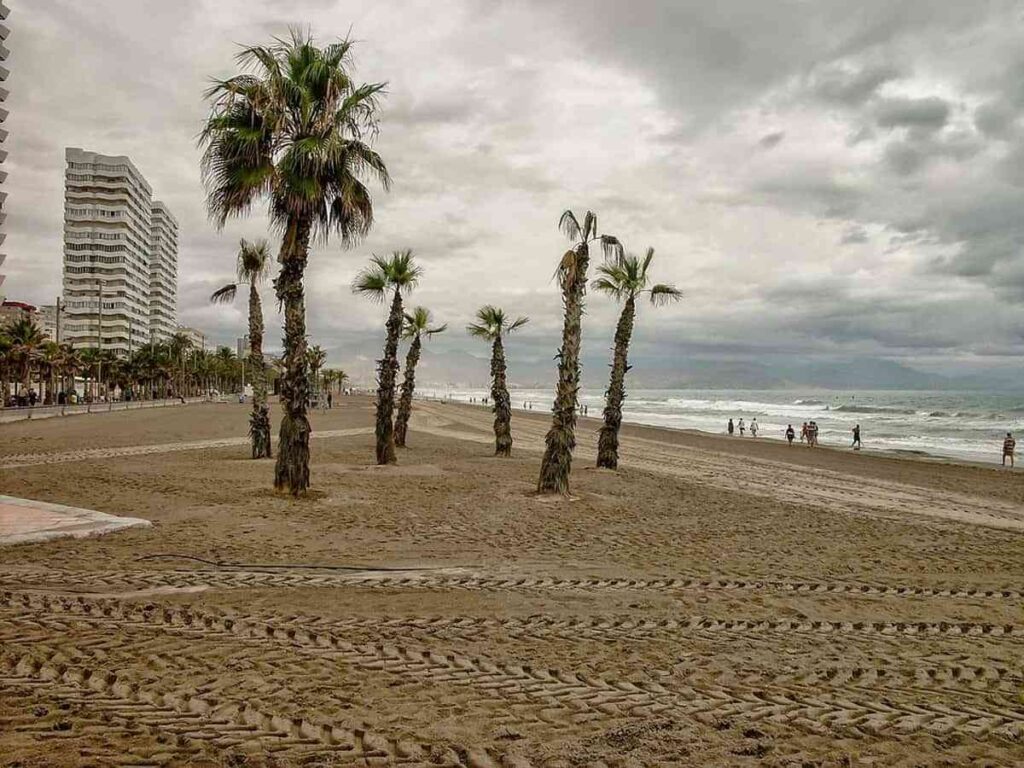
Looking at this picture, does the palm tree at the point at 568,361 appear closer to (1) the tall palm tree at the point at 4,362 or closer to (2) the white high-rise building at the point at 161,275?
(1) the tall palm tree at the point at 4,362

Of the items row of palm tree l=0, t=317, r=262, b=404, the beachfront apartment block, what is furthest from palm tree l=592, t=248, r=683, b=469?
the beachfront apartment block

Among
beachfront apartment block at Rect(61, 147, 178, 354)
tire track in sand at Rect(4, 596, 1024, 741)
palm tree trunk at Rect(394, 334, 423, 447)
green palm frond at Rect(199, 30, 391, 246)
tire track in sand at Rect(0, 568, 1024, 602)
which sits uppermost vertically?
beachfront apartment block at Rect(61, 147, 178, 354)

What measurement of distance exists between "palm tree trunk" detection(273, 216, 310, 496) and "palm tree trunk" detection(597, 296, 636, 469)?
9.16 metres

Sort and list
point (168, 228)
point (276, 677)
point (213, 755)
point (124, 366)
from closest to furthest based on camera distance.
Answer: point (213, 755)
point (276, 677)
point (124, 366)
point (168, 228)

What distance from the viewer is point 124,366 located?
88250 millimetres

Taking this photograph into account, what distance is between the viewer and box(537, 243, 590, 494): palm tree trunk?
47.9ft

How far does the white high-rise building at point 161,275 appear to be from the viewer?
160 meters

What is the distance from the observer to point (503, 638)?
18.7 ft

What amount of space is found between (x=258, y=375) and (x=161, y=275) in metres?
163

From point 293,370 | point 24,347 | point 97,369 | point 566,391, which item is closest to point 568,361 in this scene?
point 566,391

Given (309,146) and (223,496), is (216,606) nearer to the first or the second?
(223,496)

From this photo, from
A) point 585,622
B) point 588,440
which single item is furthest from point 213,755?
point 588,440

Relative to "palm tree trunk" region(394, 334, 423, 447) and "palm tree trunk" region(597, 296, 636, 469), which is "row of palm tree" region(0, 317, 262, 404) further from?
"palm tree trunk" region(597, 296, 636, 469)

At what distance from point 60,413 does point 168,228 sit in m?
138
